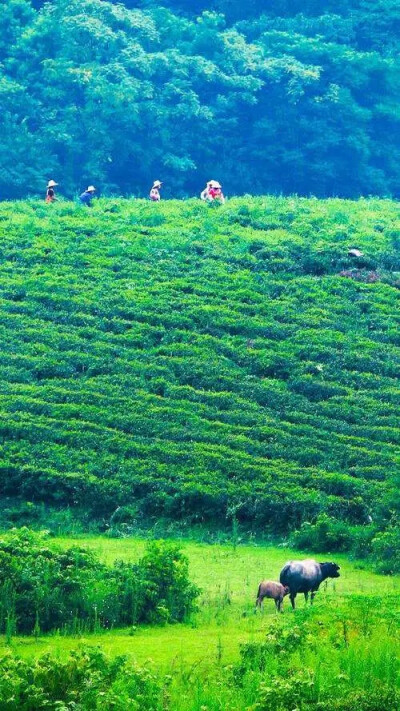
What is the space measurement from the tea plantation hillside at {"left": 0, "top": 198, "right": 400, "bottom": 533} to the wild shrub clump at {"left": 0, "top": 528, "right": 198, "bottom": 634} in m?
5.06

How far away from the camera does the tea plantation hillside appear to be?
21.9 meters

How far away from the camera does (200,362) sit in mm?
25531

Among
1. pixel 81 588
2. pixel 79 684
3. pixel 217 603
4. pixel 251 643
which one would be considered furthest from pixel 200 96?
pixel 79 684

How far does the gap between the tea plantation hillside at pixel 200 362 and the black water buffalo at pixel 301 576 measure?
3643 mm

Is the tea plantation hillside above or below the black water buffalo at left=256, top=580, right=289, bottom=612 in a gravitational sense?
above

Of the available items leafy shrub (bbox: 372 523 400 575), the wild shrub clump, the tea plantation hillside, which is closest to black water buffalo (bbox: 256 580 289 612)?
the wild shrub clump

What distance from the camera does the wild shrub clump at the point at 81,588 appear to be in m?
15.3

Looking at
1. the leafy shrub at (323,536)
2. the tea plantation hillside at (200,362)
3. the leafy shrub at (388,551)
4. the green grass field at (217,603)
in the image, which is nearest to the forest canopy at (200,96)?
the tea plantation hillside at (200,362)

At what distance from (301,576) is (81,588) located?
2.77 m

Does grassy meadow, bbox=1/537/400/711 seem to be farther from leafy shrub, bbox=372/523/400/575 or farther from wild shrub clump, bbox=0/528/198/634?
leafy shrub, bbox=372/523/400/575

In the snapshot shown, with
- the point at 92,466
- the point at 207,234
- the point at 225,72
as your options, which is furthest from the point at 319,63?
the point at 92,466

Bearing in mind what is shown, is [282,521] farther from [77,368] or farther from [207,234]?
[207,234]

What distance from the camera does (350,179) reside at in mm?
49469

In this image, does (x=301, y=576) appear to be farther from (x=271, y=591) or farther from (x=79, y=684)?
(x=79, y=684)
